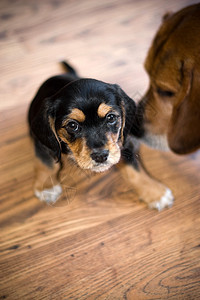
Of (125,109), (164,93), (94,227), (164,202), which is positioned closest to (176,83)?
(164,93)

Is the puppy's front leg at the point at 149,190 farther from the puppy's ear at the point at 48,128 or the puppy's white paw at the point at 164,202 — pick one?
the puppy's ear at the point at 48,128

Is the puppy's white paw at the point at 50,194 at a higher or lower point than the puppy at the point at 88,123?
lower

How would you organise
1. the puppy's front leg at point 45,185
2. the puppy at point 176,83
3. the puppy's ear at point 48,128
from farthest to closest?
the puppy's front leg at point 45,185
the puppy at point 176,83
the puppy's ear at point 48,128

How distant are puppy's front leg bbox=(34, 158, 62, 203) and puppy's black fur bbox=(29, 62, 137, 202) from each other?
42cm

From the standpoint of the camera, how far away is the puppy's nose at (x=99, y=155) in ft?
3.49

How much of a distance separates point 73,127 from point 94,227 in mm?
730

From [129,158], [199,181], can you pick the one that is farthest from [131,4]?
[129,158]

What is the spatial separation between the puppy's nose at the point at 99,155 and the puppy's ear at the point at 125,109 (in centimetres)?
13

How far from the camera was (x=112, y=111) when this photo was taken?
1101 millimetres

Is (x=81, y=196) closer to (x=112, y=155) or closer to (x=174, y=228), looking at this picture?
(x=174, y=228)

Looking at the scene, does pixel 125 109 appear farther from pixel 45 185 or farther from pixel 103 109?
pixel 45 185

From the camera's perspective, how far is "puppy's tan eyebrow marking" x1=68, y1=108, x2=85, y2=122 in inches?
42.5

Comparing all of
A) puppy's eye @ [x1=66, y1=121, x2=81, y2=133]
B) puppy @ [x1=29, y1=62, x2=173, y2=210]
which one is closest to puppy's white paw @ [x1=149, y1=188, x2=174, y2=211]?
puppy @ [x1=29, y1=62, x2=173, y2=210]

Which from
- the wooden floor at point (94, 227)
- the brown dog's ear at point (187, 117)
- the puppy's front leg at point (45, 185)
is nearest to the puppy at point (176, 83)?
the brown dog's ear at point (187, 117)
